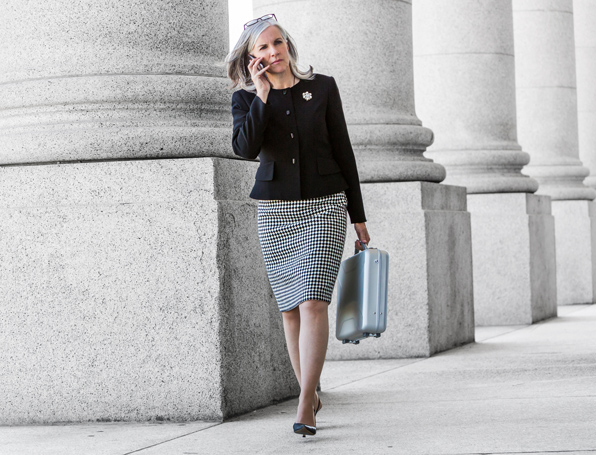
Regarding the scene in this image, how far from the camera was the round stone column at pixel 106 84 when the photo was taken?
852 cm

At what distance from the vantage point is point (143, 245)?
325 inches

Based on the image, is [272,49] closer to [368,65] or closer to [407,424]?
[407,424]

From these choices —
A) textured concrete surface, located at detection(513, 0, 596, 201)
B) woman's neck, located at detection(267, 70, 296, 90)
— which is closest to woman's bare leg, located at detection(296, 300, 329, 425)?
woman's neck, located at detection(267, 70, 296, 90)

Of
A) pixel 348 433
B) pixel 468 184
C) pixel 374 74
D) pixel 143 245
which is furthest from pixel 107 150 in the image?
pixel 468 184

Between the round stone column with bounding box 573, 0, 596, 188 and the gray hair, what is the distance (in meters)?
18.7

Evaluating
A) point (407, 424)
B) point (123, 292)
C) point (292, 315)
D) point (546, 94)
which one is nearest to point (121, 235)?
point (123, 292)

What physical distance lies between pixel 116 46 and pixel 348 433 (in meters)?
3.30

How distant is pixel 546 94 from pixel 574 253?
294 cm

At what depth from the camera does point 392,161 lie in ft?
42.2

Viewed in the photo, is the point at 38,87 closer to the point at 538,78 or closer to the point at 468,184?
the point at 468,184

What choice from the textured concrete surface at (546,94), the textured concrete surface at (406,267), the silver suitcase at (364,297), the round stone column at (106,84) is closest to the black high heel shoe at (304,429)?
the silver suitcase at (364,297)

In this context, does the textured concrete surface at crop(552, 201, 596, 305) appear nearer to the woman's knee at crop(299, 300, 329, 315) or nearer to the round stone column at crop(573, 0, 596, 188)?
the round stone column at crop(573, 0, 596, 188)

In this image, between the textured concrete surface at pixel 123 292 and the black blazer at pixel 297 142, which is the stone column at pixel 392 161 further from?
the black blazer at pixel 297 142

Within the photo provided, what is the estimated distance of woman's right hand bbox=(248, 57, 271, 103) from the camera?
24.8 feet
